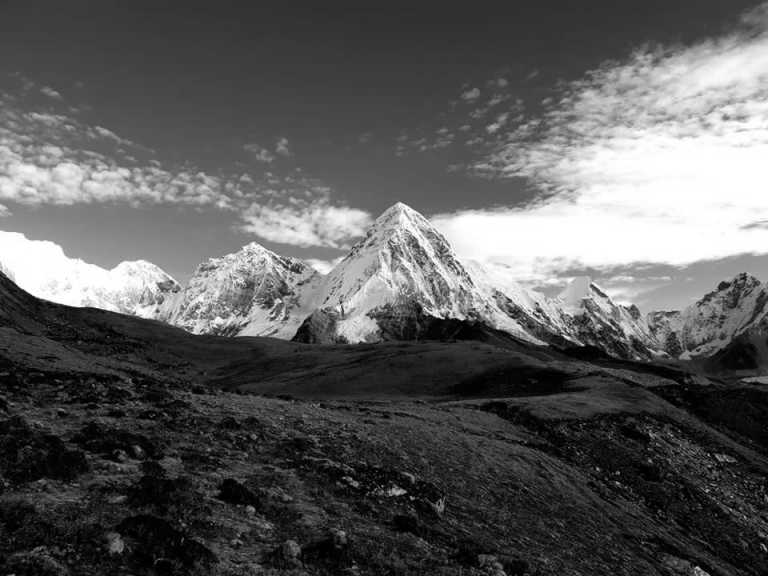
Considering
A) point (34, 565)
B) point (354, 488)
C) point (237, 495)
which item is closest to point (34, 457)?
point (237, 495)

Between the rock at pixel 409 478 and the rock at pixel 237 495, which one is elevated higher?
the rock at pixel 237 495

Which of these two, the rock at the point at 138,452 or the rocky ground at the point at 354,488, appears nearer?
the rocky ground at the point at 354,488

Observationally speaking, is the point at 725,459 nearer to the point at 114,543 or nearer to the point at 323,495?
the point at 323,495

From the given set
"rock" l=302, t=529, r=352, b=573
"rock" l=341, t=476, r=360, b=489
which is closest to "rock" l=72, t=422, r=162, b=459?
"rock" l=341, t=476, r=360, b=489

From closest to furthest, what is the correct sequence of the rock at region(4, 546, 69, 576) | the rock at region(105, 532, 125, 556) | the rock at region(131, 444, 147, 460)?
the rock at region(4, 546, 69, 576)
the rock at region(105, 532, 125, 556)
the rock at region(131, 444, 147, 460)

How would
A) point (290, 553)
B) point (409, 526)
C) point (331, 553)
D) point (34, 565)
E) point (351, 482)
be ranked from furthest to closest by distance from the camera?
point (351, 482) → point (409, 526) → point (331, 553) → point (290, 553) → point (34, 565)

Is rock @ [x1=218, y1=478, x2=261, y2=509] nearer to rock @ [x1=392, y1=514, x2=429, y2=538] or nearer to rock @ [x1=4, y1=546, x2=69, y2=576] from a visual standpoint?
rock @ [x1=392, y1=514, x2=429, y2=538]

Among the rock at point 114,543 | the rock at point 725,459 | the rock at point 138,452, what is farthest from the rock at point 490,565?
the rock at point 725,459

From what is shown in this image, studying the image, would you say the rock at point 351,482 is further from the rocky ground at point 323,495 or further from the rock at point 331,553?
the rock at point 331,553

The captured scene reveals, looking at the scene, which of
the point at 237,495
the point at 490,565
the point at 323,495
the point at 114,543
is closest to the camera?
the point at 114,543

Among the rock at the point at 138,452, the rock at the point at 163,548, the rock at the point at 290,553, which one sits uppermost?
the rock at the point at 138,452

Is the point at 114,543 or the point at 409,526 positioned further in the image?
the point at 409,526

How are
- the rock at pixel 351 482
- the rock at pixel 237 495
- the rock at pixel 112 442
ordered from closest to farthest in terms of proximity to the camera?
the rock at pixel 237 495, the rock at pixel 112 442, the rock at pixel 351 482

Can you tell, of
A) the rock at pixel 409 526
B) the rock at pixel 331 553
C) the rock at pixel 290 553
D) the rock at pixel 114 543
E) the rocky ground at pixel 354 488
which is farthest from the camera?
the rock at pixel 409 526
